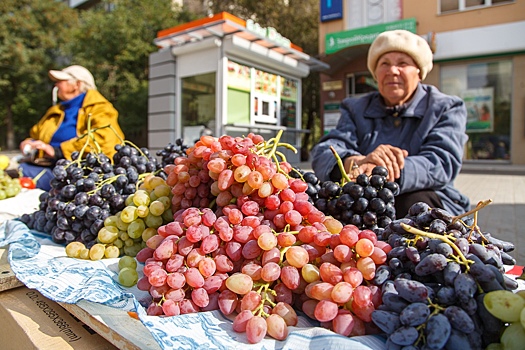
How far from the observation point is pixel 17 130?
20.0 metres

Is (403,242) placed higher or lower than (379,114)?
lower

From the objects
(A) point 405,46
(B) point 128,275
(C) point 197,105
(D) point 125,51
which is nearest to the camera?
(B) point 128,275

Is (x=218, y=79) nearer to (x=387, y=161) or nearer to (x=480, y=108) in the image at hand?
(x=387, y=161)

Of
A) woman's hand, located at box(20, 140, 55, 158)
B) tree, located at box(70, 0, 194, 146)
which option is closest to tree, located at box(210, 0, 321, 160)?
tree, located at box(70, 0, 194, 146)

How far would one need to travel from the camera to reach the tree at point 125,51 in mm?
12328

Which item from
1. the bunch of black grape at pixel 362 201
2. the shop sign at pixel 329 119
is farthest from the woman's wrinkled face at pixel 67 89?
the shop sign at pixel 329 119

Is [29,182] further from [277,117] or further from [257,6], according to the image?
[257,6]

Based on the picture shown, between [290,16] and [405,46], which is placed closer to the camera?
[405,46]

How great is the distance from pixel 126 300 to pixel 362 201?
2.15 ft

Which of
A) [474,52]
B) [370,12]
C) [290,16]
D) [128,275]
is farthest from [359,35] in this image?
[128,275]

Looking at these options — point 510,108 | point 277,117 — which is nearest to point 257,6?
point 277,117

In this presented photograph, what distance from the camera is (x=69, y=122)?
318cm

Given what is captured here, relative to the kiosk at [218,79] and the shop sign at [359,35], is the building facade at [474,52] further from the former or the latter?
the kiosk at [218,79]

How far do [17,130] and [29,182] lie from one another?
20819 millimetres
